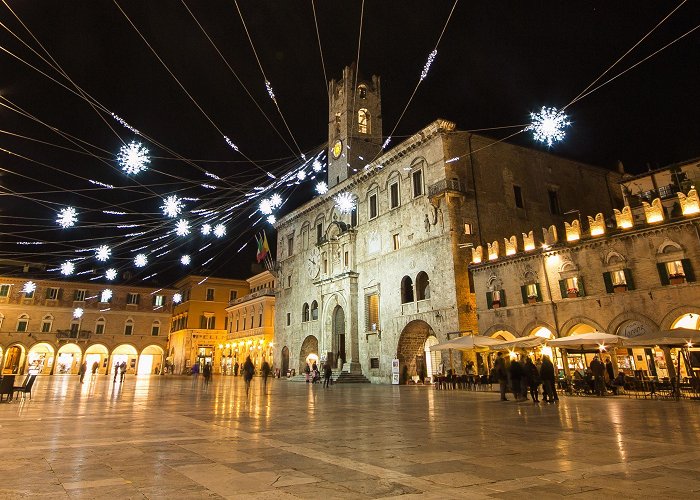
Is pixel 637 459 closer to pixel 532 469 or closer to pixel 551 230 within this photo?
pixel 532 469

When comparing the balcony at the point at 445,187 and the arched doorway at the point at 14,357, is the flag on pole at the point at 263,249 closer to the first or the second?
the balcony at the point at 445,187

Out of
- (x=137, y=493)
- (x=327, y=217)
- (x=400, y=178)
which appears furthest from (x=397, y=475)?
(x=327, y=217)

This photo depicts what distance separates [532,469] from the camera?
488 cm

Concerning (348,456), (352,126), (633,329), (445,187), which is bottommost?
(348,456)

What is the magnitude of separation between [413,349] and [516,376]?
13.8 meters

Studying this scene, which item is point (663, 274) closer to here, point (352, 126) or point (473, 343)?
point (473, 343)

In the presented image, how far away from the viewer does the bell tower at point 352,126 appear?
124 feet

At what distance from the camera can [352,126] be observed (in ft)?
124

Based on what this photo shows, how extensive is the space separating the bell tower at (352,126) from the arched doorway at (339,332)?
36.7ft

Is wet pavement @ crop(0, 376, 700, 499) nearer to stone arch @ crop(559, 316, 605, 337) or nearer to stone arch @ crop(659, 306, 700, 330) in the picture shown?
stone arch @ crop(659, 306, 700, 330)

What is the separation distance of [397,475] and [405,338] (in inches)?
965

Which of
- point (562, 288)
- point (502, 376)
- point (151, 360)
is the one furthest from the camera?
point (151, 360)

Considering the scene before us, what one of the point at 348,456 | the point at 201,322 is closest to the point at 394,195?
the point at 348,456

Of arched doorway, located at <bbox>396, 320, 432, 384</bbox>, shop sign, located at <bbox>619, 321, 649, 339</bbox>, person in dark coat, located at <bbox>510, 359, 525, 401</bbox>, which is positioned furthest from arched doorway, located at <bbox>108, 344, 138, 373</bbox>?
shop sign, located at <bbox>619, 321, 649, 339</bbox>
